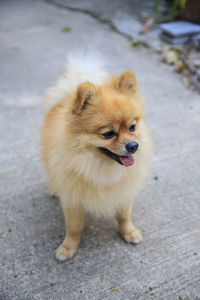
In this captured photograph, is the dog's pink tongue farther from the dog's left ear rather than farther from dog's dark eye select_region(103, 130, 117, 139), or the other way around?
the dog's left ear

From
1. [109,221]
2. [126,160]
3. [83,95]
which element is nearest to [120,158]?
[126,160]

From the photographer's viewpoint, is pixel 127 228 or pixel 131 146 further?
pixel 127 228

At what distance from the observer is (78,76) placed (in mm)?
2162

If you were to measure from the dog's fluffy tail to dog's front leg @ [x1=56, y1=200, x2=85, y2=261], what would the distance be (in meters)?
0.90

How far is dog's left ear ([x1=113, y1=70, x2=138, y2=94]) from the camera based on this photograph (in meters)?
1.84

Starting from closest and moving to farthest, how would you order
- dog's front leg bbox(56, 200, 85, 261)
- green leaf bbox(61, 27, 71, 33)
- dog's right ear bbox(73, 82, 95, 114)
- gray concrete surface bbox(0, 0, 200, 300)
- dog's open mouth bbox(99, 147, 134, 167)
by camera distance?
dog's right ear bbox(73, 82, 95, 114) → dog's open mouth bbox(99, 147, 134, 167) → gray concrete surface bbox(0, 0, 200, 300) → dog's front leg bbox(56, 200, 85, 261) → green leaf bbox(61, 27, 71, 33)

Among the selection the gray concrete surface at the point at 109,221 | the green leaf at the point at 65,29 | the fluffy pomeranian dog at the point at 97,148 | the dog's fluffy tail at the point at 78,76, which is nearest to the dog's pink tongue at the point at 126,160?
the fluffy pomeranian dog at the point at 97,148

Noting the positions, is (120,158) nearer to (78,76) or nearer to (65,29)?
(78,76)

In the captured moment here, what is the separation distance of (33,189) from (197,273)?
5.22 ft

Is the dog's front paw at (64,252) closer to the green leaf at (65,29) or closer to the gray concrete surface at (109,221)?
the gray concrete surface at (109,221)

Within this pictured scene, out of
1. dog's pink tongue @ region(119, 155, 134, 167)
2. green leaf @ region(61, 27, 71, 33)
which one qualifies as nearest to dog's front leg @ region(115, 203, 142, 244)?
dog's pink tongue @ region(119, 155, 134, 167)

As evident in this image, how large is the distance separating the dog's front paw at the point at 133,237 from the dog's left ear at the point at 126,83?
1.09 meters

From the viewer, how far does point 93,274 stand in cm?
197

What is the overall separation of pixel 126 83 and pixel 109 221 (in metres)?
1.20
